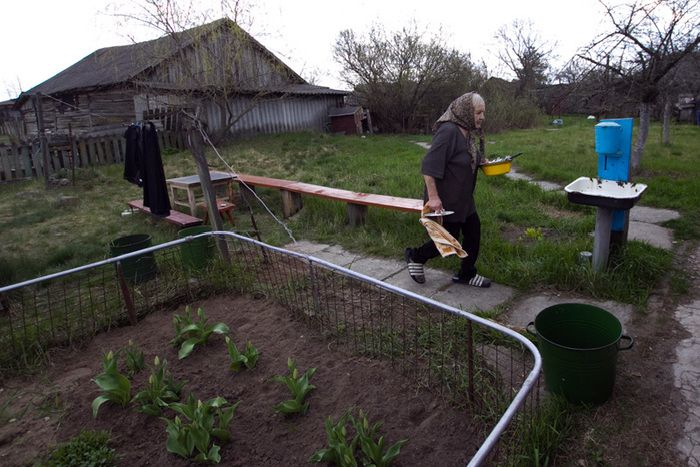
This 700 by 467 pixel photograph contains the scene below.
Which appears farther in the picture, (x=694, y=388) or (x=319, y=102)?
(x=319, y=102)

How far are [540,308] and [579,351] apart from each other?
1.33m

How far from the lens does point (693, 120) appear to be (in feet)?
67.9

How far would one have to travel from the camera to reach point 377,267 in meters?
4.86

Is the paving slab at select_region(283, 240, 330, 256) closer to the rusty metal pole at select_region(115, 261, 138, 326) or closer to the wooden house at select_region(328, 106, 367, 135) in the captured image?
the rusty metal pole at select_region(115, 261, 138, 326)

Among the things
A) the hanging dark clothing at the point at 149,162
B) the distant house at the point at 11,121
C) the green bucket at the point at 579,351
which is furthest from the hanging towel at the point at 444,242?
the distant house at the point at 11,121

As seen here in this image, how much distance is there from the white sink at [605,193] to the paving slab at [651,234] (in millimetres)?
1119

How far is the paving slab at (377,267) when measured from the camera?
467 centimetres

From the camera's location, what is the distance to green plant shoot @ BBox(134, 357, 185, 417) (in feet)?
8.20

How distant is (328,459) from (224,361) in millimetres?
1203

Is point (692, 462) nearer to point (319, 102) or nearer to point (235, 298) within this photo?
point (235, 298)

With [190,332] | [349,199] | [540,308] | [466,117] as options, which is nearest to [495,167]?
[466,117]

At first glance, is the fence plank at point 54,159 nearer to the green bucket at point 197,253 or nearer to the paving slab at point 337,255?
the green bucket at point 197,253

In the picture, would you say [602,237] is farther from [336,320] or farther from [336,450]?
[336,450]

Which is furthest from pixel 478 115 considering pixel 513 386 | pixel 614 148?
pixel 513 386
